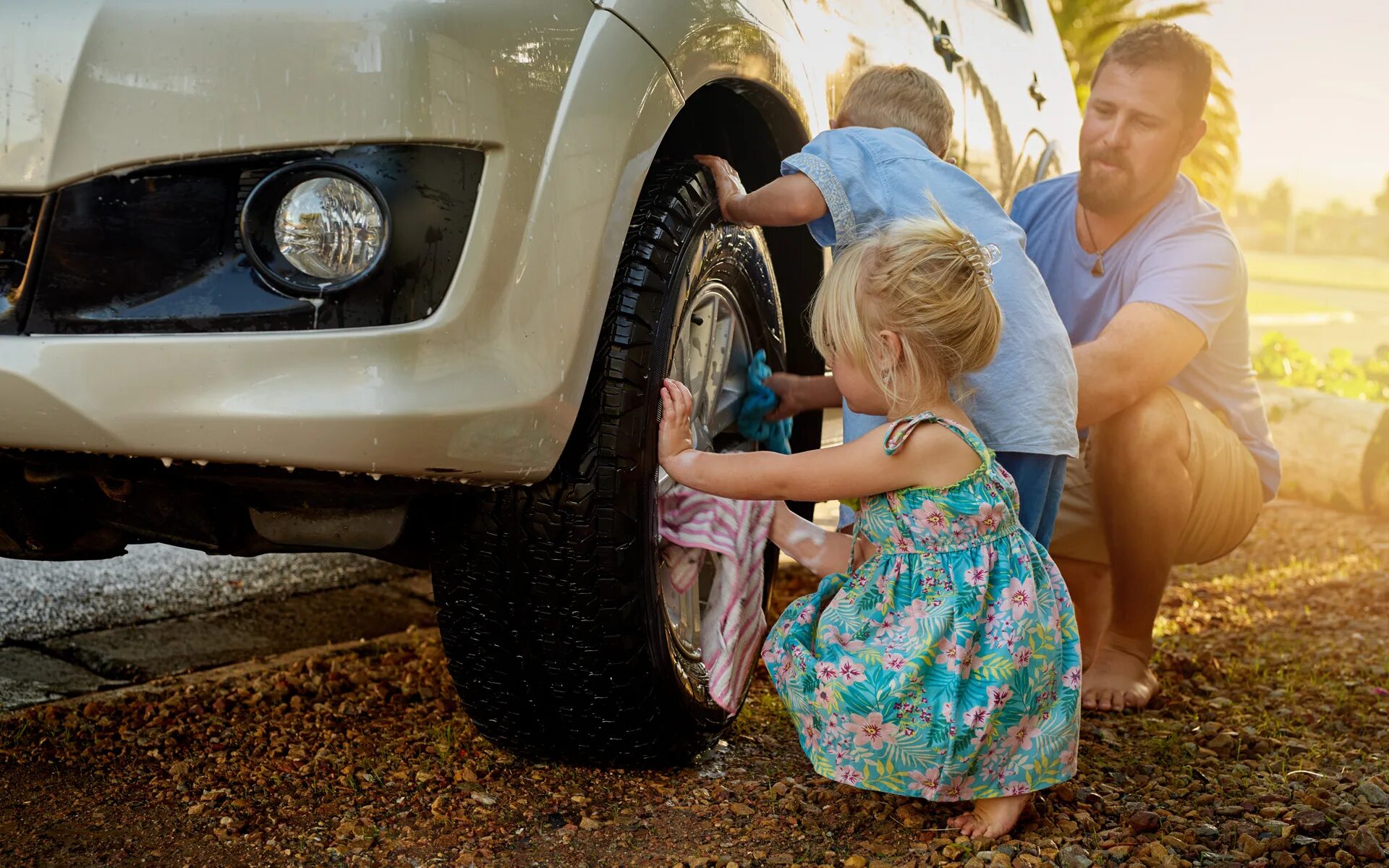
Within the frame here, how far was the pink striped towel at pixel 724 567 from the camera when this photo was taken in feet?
6.75

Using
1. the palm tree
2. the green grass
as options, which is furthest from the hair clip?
the green grass

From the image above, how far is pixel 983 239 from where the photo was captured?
7.38 ft

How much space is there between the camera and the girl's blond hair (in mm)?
1938

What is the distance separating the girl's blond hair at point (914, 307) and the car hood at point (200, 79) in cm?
74

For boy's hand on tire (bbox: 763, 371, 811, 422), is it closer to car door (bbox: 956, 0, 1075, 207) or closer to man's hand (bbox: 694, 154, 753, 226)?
man's hand (bbox: 694, 154, 753, 226)

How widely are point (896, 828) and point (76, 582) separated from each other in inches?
88.9

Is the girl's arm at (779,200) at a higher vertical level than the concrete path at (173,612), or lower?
higher

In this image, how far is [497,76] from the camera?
5.09 ft

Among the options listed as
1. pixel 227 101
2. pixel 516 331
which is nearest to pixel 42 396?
pixel 227 101

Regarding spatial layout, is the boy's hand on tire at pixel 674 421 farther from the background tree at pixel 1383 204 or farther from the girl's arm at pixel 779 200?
the background tree at pixel 1383 204

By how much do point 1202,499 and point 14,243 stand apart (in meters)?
2.40

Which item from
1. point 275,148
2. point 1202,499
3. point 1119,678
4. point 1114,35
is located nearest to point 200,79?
point 275,148

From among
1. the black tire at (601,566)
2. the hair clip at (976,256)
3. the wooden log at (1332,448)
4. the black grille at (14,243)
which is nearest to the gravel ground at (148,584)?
the black tire at (601,566)

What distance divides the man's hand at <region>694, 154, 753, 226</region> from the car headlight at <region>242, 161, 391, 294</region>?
70 cm
